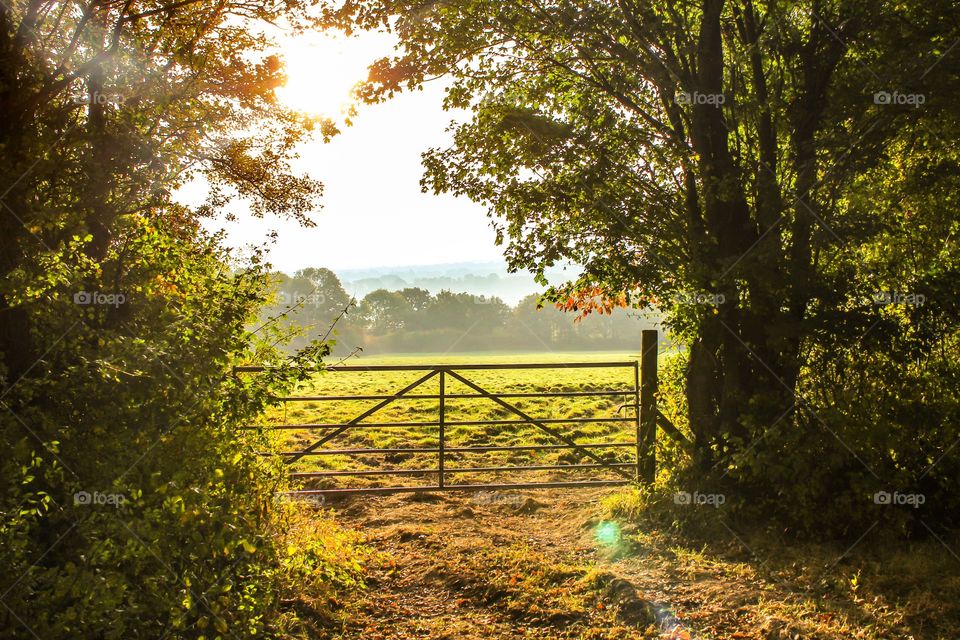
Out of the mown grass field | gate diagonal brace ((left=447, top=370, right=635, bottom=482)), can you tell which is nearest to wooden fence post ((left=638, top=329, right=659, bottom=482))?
the mown grass field

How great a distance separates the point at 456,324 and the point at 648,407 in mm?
58280

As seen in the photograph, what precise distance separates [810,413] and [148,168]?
6.81 metres

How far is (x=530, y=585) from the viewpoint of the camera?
565 cm

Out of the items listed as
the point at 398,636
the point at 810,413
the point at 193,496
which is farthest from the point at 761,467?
the point at 193,496

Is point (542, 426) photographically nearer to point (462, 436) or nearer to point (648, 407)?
→ point (648, 407)

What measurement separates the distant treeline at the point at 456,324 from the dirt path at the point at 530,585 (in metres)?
51.6

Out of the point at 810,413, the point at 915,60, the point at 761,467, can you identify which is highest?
the point at 915,60

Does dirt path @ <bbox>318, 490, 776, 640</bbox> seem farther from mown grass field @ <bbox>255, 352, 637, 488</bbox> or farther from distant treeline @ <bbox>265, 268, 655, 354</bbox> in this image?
distant treeline @ <bbox>265, 268, 655, 354</bbox>

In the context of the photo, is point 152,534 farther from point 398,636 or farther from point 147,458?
point 398,636

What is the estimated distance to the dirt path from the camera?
497 cm

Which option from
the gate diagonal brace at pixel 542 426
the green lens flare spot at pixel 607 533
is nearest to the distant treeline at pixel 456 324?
the gate diagonal brace at pixel 542 426

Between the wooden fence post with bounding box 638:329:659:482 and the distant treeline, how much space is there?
50220 mm

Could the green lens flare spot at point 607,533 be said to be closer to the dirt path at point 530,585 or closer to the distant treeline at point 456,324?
the dirt path at point 530,585

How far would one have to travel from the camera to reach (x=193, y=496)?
404 centimetres
